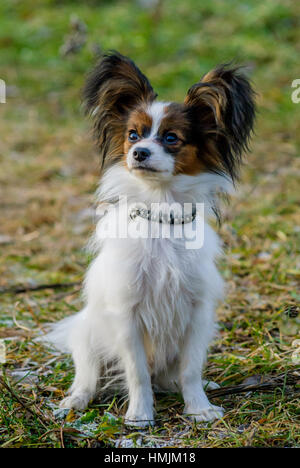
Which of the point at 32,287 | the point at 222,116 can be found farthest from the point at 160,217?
the point at 32,287

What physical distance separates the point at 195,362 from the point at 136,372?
0.28 m

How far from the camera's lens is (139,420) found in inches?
103

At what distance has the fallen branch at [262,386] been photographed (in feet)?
9.10

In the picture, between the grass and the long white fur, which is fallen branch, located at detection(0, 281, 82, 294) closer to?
the grass

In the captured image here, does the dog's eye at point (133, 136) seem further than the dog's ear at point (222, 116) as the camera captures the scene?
Yes

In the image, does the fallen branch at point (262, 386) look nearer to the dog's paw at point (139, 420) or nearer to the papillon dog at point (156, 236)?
the papillon dog at point (156, 236)

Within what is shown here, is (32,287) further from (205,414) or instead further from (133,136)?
(205,414)

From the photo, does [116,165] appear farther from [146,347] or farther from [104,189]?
[146,347]

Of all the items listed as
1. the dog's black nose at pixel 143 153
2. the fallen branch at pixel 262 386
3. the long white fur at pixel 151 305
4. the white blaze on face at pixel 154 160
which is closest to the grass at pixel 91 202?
the fallen branch at pixel 262 386

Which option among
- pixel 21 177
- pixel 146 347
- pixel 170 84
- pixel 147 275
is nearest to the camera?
pixel 147 275

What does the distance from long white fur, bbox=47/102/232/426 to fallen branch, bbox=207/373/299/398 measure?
15cm

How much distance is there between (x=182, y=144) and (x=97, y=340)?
107 cm
